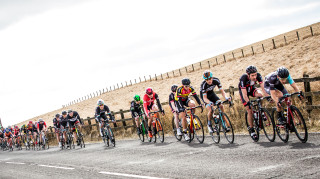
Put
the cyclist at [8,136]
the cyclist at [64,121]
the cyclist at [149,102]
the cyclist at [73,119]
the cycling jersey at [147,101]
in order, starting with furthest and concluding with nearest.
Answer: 1. the cyclist at [8,136]
2. the cyclist at [64,121]
3. the cyclist at [73,119]
4. the cycling jersey at [147,101]
5. the cyclist at [149,102]

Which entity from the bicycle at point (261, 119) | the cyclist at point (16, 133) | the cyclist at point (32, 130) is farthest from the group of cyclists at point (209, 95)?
the cyclist at point (16, 133)

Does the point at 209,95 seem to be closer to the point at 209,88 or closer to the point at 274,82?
the point at 209,88

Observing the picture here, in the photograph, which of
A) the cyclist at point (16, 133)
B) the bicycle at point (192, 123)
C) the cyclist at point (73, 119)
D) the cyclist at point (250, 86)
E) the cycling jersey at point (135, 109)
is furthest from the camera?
the cyclist at point (16, 133)

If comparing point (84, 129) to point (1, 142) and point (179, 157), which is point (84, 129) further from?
point (179, 157)

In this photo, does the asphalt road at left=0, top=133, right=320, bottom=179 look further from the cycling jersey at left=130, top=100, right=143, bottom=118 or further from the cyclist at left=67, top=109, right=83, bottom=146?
the cyclist at left=67, top=109, right=83, bottom=146

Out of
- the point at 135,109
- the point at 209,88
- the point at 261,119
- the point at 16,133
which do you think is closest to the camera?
the point at 261,119

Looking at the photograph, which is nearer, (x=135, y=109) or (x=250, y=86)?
(x=250, y=86)

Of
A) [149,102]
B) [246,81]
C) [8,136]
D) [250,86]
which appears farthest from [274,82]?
[8,136]

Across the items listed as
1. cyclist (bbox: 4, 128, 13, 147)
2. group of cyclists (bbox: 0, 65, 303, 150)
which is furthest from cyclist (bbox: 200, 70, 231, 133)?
cyclist (bbox: 4, 128, 13, 147)

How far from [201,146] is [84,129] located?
17.0 m

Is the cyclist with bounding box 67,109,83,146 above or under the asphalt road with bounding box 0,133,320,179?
above

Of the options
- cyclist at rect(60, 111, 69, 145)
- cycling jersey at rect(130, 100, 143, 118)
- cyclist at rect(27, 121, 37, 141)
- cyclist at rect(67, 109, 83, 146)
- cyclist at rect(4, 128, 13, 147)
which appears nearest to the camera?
cycling jersey at rect(130, 100, 143, 118)

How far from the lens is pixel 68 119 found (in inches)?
671

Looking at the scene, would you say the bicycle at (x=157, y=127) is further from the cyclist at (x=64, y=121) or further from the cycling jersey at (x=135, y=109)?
the cyclist at (x=64, y=121)
